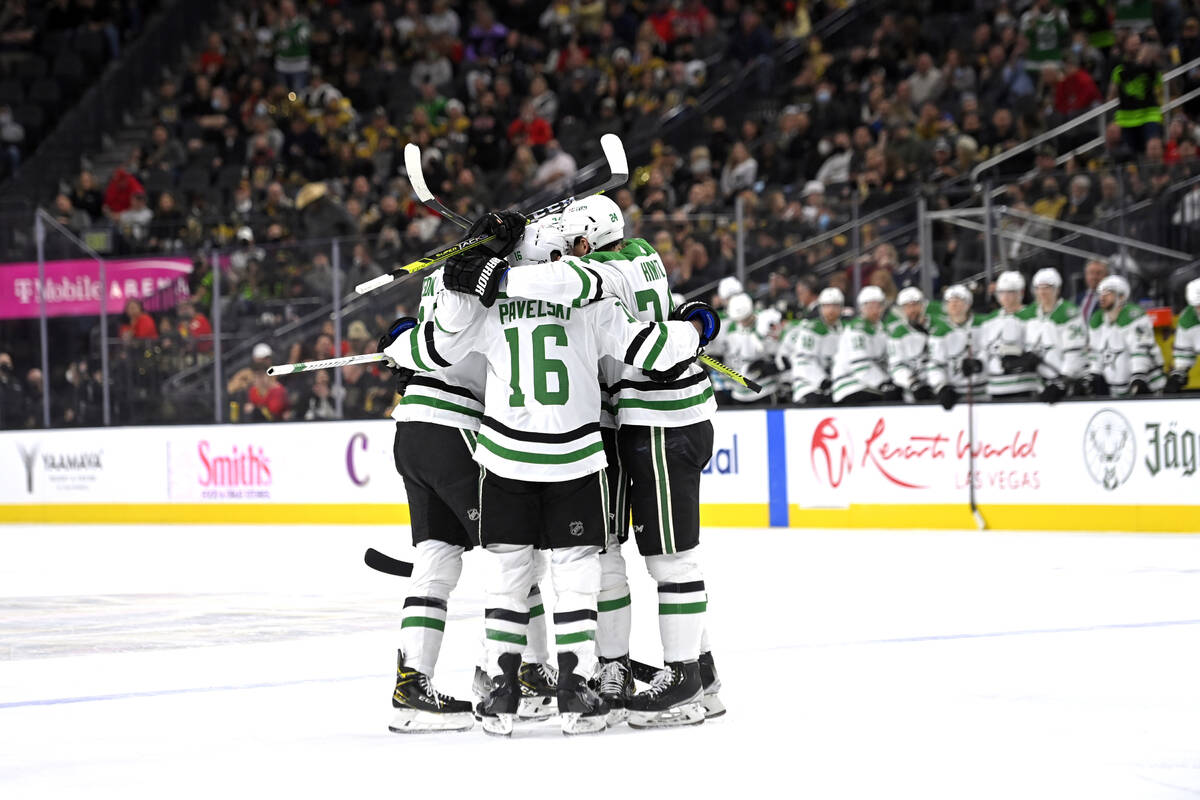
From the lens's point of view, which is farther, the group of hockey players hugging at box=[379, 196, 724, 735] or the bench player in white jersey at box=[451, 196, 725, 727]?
the bench player in white jersey at box=[451, 196, 725, 727]

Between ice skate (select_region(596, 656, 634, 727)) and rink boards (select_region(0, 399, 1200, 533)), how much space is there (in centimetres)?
737

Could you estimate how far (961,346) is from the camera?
44.2 ft

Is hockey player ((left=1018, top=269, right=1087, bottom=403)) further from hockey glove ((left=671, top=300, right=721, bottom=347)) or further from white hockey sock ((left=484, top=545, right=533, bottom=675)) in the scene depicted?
white hockey sock ((left=484, top=545, right=533, bottom=675))

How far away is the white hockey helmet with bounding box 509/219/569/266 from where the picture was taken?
5551 millimetres

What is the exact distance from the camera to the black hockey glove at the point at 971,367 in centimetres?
1271

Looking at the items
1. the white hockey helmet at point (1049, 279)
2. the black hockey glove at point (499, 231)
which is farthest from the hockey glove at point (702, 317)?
the white hockey helmet at point (1049, 279)

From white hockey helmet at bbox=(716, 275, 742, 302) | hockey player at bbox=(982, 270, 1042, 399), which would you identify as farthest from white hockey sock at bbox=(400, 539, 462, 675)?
white hockey helmet at bbox=(716, 275, 742, 302)

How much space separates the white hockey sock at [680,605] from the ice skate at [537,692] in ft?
1.37

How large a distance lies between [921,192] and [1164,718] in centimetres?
895

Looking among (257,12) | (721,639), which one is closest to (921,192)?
(721,639)

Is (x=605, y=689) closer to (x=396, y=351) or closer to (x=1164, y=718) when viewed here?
(x=396, y=351)

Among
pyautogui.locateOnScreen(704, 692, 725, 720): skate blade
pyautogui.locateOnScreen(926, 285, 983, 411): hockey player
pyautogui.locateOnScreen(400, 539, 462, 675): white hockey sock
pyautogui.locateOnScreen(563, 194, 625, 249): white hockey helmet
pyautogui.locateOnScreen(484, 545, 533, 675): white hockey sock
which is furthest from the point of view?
pyautogui.locateOnScreen(926, 285, 983, 411): hockey player

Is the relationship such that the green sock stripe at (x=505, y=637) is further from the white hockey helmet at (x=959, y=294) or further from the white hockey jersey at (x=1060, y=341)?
the white hockey helmet at (x=959, y=294)

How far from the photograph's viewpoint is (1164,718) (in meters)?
5.07
